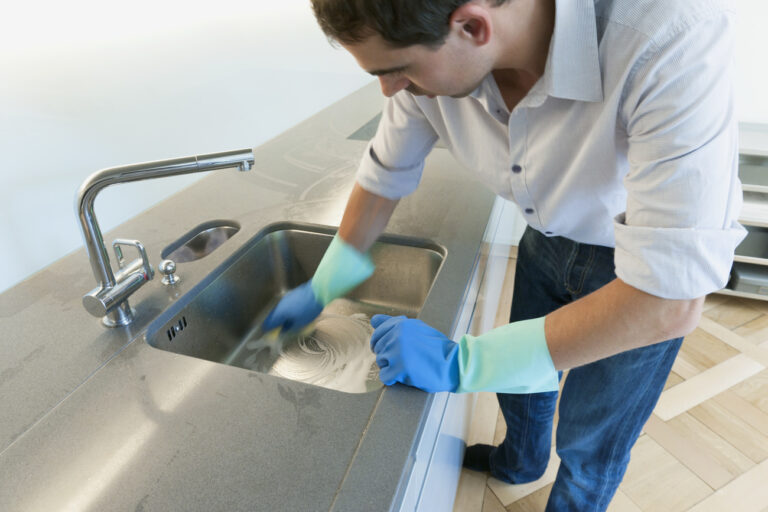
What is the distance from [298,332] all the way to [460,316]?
377 mm

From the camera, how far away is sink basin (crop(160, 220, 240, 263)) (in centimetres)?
108

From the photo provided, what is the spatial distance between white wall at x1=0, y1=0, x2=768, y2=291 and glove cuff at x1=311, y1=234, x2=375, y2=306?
459 mm

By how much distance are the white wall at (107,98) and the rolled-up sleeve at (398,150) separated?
0.48m

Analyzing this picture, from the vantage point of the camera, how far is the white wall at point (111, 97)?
831 millimetres

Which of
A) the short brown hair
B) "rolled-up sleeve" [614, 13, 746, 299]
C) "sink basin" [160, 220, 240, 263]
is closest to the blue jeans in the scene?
"rolled-up sleeve" [614, 13, 746, 299]

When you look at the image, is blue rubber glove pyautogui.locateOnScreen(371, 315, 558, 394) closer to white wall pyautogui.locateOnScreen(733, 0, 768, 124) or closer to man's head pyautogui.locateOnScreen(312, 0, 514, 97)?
man's head pyautogui.locateOnScreen(312, 0, 514, 97)

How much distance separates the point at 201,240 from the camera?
112 cm

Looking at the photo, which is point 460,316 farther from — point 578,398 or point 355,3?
point 355,3

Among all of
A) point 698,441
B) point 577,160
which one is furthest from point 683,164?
point 698,441

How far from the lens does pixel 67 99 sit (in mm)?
899

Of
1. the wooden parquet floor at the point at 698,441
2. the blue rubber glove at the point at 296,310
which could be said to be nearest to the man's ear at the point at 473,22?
the blue rubber glove at the point at 296,310

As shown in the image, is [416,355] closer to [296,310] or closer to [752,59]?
[296,310]

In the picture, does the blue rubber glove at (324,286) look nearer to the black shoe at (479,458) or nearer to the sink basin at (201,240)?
the sink basin at (201,240)

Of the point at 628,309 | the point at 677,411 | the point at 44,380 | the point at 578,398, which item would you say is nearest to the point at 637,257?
the point at 628,309
